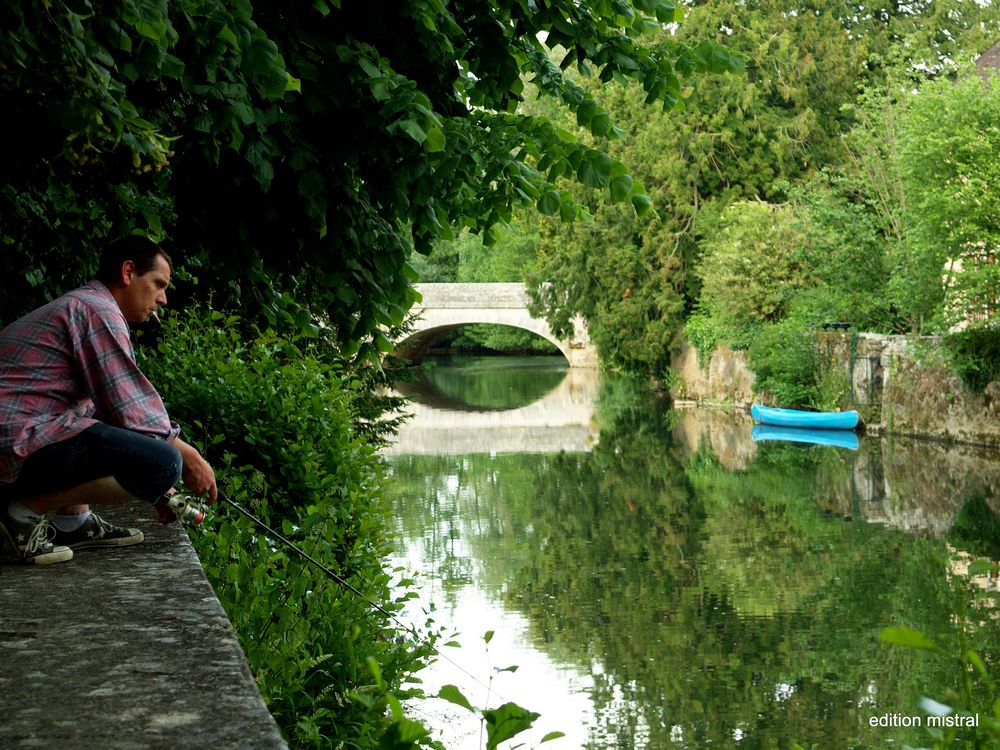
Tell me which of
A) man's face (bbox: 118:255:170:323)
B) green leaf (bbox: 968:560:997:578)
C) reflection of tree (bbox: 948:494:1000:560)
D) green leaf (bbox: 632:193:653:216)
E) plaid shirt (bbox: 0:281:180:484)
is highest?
green leaf (bbox: 632:193:653:216)

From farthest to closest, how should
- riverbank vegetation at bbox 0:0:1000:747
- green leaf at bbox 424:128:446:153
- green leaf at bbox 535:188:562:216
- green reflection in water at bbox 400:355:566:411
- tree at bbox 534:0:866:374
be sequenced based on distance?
green reflection in water at bbox 400:355:566:411
tree at bbox 534:0:866:374
green leaf at bbox 535:188:562:216
green leaf at bbox 424:128:446:153
riverbank vegetation at bbox 0:0:1000:747

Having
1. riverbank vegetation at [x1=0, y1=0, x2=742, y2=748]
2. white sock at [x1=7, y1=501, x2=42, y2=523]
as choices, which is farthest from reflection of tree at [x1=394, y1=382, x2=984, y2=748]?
white sock at [x1=7, y1=501, x2=42, y2=523]

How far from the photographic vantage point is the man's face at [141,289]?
4.38 metres

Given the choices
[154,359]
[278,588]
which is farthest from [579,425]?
[278,588]

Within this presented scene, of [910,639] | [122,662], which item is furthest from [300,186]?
[910,639]

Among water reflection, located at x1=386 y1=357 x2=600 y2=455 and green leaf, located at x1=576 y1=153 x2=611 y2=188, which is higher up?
green leaf, located at x1=576 y1=153 x2=611 y2=188

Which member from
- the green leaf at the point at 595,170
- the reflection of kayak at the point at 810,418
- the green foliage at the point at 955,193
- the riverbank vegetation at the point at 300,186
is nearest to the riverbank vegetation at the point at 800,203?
the green foliage at the point at 955,193

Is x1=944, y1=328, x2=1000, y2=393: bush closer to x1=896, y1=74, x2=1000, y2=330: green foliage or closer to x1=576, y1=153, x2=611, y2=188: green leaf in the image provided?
x1=896, y1=74, x2=1000, y2=330: green foliage

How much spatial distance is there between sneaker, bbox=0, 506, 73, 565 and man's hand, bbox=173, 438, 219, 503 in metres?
0.45

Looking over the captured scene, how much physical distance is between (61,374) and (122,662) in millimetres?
1509

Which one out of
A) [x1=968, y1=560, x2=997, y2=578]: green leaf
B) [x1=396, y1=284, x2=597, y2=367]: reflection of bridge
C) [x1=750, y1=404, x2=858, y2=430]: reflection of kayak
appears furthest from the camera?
[x1=396, y1=284, x2=597, y2=367]: reflection of bridge

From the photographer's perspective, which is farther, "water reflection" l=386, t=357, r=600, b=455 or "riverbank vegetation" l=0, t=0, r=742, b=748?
"water reflection" l=386, t=357, r=600, b=455

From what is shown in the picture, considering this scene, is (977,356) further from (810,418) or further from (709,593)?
(709,593)

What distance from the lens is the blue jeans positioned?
419 centimetres
